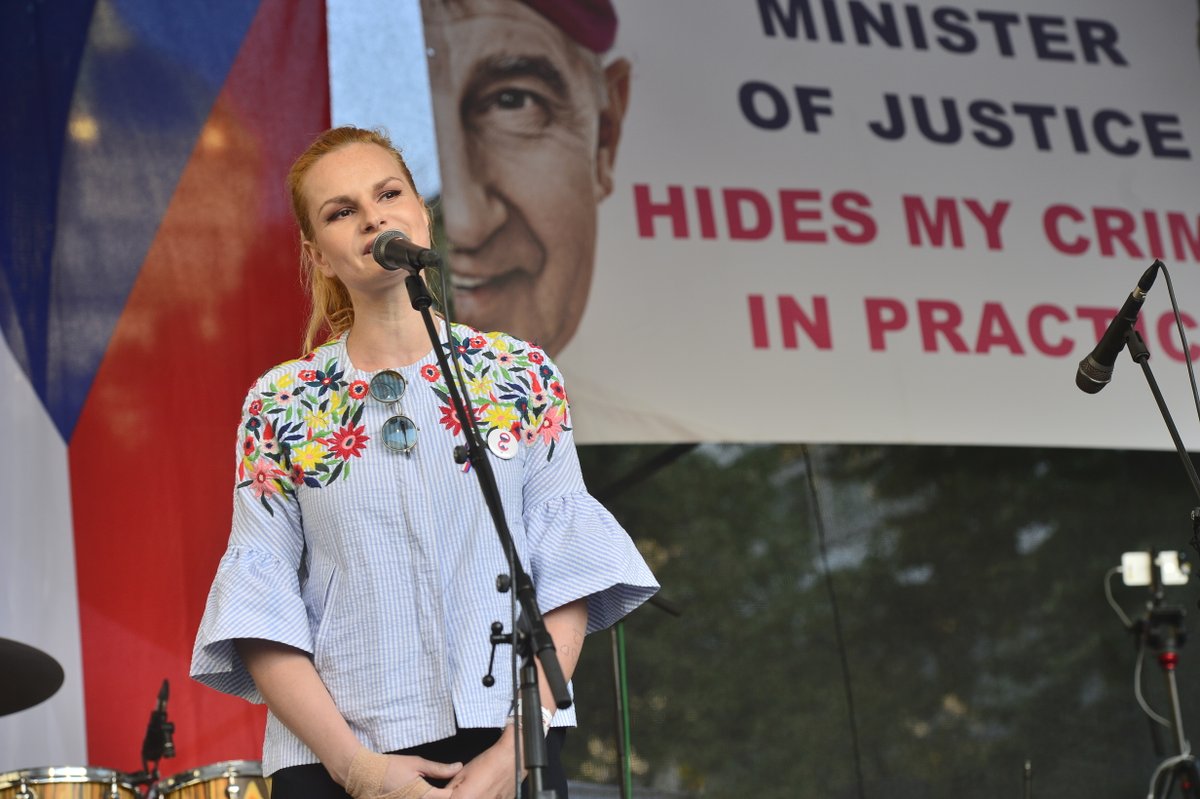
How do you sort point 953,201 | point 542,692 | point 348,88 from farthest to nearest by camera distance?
1. point 953,201
2. point 348,88
3. point 542,692

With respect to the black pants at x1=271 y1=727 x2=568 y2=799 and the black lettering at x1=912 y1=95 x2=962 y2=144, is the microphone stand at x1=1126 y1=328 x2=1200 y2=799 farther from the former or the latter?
the black pants at x1=271 y1=727 x2=568 y2=799

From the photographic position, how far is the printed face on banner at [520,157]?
150 inches

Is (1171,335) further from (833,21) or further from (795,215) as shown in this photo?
(833,21)

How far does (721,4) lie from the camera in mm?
4246

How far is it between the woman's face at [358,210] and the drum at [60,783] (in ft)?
5.43

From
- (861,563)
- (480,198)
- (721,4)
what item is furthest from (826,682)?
(721,4)

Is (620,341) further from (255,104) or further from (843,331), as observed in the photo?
(255,104)

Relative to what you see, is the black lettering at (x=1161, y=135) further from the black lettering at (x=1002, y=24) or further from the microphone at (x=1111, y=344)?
the microphone at (x=1111, y=344)

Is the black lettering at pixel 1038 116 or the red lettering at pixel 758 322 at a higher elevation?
the black lettering at pixel 1038 116

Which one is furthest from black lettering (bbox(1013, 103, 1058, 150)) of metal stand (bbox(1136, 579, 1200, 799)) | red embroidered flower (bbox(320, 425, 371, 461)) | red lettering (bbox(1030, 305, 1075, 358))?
red embroidered flower (bbox(320, 425, 371, 461))

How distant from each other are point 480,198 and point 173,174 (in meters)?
0.78

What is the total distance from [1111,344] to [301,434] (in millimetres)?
1245

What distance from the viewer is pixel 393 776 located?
1528 millimetres

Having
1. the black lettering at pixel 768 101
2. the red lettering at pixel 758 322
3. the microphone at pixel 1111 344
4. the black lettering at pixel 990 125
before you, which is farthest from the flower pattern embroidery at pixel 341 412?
the black lettering at pixel 990 125
